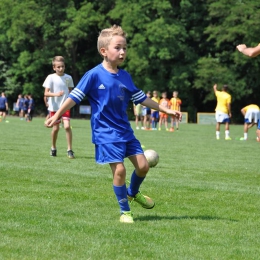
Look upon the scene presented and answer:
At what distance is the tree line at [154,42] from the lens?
54.3 metres

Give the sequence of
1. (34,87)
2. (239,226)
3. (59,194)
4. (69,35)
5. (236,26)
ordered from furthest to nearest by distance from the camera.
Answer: (34,87)
(69,35)
(236,26)
(59,194)
(239,226)

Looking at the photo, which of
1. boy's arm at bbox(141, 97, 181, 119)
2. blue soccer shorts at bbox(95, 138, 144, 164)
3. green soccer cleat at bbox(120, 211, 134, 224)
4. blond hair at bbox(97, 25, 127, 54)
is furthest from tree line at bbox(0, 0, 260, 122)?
green soccer cleat at bbox(120, 211, 134, 224)

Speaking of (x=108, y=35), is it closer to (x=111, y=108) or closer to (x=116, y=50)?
(x=116, y=50)

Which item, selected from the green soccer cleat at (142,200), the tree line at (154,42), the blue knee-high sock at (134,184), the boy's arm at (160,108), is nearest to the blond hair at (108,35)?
the boy's arm at (160,108)

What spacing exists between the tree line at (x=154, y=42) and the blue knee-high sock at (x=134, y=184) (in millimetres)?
46624

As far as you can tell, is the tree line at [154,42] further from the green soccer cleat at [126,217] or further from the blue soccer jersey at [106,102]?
the green soccer cleat at [126,217]

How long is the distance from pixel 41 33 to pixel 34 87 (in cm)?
488

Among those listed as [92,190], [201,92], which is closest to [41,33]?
[201,92]

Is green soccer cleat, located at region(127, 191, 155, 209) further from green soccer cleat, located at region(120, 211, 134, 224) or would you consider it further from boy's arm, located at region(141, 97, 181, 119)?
boy's arm, located at region(141, 97, 181, 119)

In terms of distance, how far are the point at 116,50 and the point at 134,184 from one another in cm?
151

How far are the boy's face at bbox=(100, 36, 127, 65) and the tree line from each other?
4690cm

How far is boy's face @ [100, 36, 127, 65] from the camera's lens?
6.93 m

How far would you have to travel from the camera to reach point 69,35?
57594 mm

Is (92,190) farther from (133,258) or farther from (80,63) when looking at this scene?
(80,63)
